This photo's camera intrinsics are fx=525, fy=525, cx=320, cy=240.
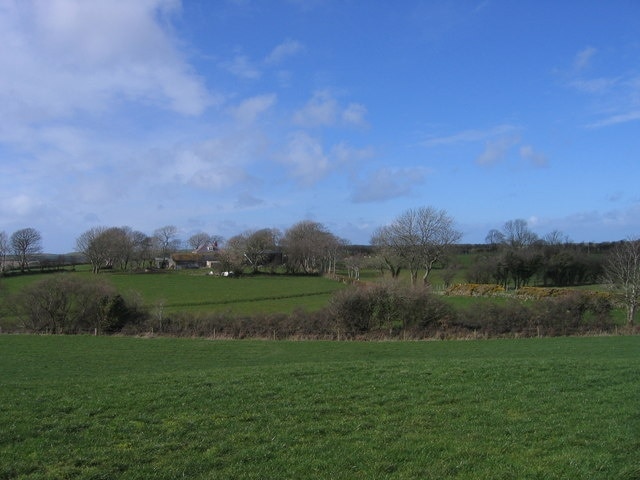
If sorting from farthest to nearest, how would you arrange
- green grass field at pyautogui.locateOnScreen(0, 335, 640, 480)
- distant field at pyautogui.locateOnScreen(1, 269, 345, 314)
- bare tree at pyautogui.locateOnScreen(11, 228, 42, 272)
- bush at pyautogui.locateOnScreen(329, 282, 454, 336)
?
bare tree at pyautogui.locateOnScreen(11, 228, 42, 272), distant field at pyautogui.locateOnScreen(1, 269, 345, 314), bush at pyautogui.locateOnScreen(329, 282, 454, 336), green grass field at pyautogui.locateOnScreen(0, 335, 640, 480)

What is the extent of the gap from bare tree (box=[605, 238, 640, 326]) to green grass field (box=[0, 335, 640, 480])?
35.8 metres

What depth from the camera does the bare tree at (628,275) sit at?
4456 cm

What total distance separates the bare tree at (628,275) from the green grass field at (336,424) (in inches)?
1408

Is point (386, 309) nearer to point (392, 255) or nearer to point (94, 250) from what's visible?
point (392, 255)

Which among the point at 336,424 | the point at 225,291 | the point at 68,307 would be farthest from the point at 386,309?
the point at 225,291

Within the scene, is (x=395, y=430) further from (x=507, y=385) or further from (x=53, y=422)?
(x=53, y=422)

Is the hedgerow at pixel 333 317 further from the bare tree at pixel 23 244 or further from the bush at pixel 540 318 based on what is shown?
the bare tree at pixel 23 244

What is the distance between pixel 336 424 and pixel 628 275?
153 ft

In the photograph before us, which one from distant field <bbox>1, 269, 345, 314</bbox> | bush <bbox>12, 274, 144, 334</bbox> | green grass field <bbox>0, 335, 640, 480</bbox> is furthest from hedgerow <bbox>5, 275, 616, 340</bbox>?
green grass field <bbox>0, 335, 640, 480</bbox>

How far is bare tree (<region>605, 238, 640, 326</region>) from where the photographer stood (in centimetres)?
4456

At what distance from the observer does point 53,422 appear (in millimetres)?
8086

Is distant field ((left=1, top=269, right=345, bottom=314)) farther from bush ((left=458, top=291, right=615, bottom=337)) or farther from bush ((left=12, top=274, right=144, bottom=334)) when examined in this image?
bush ((left=458, top=291, right=615, bottom=337))

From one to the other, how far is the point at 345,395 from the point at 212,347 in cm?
2111

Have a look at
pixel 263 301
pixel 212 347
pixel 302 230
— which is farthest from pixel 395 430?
pixel 302 230
